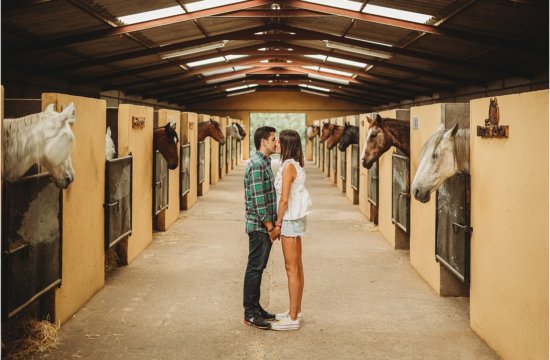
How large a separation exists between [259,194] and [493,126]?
145 cm

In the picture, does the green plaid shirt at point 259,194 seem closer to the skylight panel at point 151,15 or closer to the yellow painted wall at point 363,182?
the yellow painted wall at point 363,182

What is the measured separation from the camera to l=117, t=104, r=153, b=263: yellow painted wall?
17.6 ft

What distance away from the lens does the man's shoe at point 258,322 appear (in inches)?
142

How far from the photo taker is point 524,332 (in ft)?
9.34

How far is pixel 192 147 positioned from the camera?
9758 millimetres

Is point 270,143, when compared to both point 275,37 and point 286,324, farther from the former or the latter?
point 275,37

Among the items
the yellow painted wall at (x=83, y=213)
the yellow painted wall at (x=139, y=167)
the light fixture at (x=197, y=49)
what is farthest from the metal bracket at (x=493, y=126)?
the light fixture at (x=197, y=49)

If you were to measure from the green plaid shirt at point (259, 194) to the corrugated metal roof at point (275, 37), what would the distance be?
5.04 meters

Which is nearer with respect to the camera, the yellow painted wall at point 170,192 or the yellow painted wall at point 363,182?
the yellow painted wall at point 170,192

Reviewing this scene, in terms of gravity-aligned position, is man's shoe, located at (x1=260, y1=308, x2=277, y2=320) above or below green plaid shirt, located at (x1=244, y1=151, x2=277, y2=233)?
below

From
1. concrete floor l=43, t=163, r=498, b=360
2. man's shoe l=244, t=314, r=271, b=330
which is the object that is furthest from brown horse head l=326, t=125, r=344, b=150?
man's shoe l=244, t=314, r=271, b=330

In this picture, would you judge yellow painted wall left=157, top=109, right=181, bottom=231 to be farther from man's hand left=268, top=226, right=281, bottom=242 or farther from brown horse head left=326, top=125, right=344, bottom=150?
brown horse head left=326, top=125, right=344, bottom=150

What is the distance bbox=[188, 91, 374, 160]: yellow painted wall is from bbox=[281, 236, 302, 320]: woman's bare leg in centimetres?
2263

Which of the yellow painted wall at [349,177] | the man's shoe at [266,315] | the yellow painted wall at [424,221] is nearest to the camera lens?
the man's shoe at [266,315]
